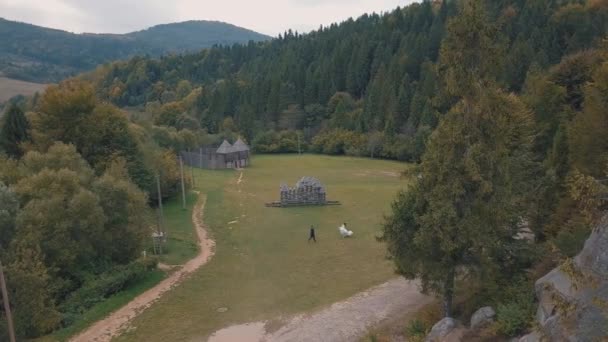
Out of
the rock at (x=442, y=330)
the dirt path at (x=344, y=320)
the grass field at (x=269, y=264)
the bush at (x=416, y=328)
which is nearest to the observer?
the rock at (x=442, y=330)

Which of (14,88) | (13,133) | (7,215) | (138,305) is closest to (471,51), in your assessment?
(138,305)

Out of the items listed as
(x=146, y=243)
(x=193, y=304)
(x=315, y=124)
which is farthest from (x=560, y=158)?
(x=315, y=124)

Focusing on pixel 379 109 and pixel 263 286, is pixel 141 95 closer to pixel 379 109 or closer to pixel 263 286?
pixel 379 109

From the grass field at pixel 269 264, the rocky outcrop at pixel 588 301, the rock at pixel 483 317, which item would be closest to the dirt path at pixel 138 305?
the grass field at pixel 269 264

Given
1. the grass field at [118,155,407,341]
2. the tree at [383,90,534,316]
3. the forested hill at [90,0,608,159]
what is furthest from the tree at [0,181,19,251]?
the forested hill at [90,0,608,159]

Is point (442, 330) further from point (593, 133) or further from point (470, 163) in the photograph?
point (593, 133)

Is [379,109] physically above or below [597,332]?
above

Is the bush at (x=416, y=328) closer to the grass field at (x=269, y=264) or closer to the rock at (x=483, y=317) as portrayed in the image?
the rock at (x=483, y=317)
